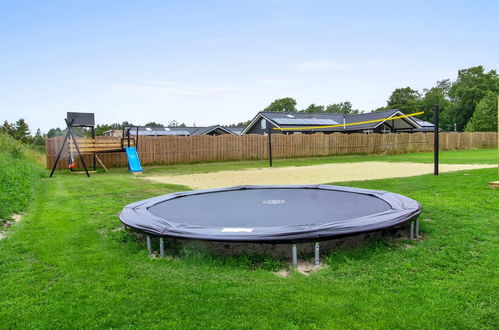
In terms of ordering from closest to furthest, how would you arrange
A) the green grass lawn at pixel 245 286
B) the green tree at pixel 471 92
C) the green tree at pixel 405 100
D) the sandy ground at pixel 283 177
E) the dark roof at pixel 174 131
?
the green grass lawn at pixel 245 286 → the sandy ground at pixel 283 177 → the dark roof at pixel 174 131 → the green tree at pixel 471 92 → the green tree at pixel 405 100

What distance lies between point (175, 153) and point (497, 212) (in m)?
11.9

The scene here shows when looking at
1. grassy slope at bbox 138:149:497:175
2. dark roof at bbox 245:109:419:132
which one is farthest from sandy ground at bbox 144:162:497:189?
dark roof at bbox 245:109:419:132

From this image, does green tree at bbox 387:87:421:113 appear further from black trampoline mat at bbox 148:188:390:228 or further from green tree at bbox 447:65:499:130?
black trampoline mat at bbox 148:188:390:228

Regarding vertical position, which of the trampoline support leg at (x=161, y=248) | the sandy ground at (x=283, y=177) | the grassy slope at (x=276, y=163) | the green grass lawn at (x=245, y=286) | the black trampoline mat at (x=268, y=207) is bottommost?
the grassy slope at (x=276, y=163)

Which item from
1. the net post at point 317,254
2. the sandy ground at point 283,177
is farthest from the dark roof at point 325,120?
the net post at point 317,254

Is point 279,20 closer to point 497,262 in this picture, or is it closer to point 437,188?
point 437,188

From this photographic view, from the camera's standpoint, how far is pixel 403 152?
1909 cm

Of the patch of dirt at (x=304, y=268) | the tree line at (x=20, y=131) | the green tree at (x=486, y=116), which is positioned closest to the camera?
the patch of dirt at (x=304, y=268)

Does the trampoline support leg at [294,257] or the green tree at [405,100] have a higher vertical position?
the green tree at [405,100]

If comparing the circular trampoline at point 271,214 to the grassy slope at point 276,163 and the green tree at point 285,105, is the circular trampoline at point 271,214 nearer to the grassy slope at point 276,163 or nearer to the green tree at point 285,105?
the grassy slope at point 276,163

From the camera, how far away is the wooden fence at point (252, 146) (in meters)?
12.6

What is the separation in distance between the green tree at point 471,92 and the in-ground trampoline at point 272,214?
39438mm

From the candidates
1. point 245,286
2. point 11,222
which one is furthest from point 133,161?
point 245,286

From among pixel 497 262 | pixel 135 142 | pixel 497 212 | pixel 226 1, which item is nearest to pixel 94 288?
pixel 497 262
